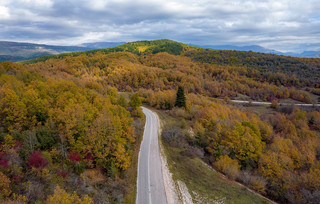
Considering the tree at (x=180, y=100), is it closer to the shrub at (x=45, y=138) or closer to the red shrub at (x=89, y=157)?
the red shrub at (x=89, y=157)

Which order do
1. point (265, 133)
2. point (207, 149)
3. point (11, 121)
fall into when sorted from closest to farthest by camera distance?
point (11, 121) < point (207, 149) < point (265, 133)

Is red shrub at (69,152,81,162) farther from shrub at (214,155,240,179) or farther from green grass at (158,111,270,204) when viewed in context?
shrub at (214,155,240,179)

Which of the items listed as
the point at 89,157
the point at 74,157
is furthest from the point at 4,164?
the point at 89,157

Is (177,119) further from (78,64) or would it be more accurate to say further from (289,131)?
(78,64)

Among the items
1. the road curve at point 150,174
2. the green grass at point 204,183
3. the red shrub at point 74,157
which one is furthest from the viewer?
the red shrub at point 74,157

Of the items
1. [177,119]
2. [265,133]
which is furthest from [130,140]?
[265,133]

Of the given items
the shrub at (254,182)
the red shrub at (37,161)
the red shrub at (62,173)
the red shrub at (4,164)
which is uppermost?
the red shrub at (4,164)

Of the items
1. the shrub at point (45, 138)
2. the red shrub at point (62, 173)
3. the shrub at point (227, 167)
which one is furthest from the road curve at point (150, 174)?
the shrub at point (45, 138)
